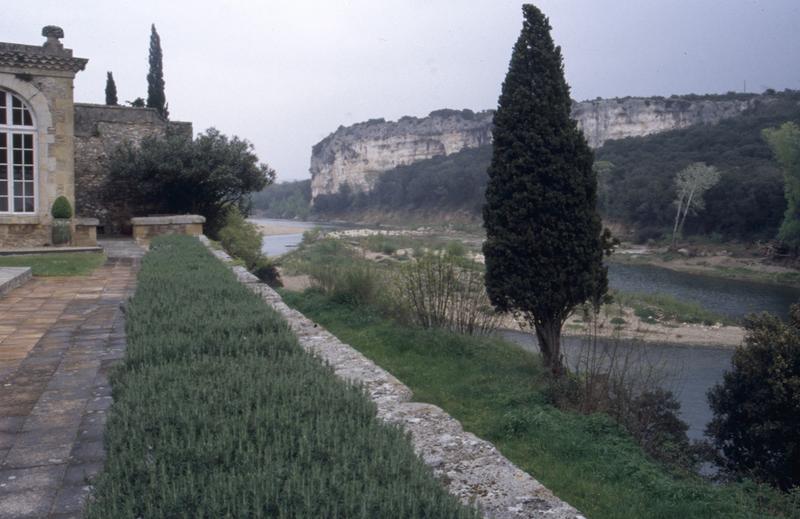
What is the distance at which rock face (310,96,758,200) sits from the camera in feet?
246

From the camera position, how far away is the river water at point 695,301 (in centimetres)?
1198

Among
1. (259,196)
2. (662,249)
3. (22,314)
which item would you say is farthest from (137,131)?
(259,196)

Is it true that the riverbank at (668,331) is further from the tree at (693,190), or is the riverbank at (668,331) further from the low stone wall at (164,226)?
the tree at (693,190)

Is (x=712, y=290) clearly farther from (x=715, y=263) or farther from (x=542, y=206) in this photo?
(x=542, y=206)

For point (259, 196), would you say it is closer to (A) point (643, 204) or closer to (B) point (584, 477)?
(A) point (643, 204)

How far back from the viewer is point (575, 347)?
17.2 m

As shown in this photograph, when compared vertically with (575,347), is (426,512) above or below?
above

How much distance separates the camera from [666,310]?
22922 millimetres

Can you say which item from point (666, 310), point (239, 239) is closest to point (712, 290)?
point (666, 310)

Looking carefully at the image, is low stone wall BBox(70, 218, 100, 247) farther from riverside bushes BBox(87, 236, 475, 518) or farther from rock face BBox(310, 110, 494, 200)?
rock face BBox(310, 110, 494, 200)

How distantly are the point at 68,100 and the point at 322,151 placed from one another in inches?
3808

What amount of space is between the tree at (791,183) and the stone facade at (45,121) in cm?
3079

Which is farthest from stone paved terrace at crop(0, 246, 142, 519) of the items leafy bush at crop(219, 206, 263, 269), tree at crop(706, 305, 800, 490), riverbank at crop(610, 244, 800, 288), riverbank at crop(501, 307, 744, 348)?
riverbank at crop(610, 244, 800, 288)

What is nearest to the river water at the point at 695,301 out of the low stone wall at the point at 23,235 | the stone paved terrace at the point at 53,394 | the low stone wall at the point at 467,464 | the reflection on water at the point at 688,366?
the reflection on water at the point at 688,366
